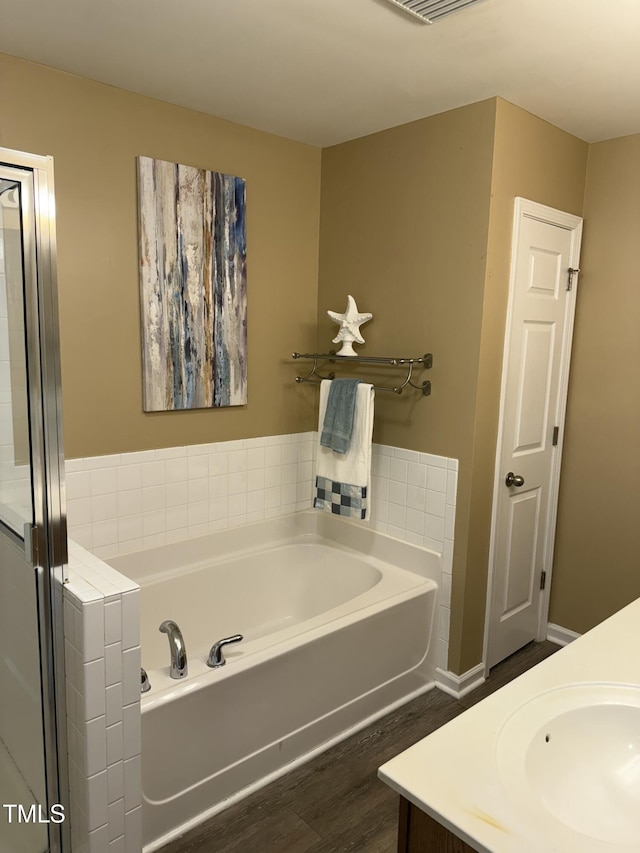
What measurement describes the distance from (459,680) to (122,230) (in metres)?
2.35

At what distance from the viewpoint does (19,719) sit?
1.85 metres

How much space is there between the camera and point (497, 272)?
98.9 inches

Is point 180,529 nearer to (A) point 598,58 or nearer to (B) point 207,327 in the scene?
(B) point 207,327

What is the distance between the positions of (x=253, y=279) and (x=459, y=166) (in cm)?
104

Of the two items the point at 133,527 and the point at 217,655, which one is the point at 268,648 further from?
the point at 133,527

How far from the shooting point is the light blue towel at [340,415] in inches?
110

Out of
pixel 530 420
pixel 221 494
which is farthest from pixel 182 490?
pixel 530 420

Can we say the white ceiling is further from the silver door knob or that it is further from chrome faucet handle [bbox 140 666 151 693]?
chrome faucet handle [bbox 140 666 151 693]

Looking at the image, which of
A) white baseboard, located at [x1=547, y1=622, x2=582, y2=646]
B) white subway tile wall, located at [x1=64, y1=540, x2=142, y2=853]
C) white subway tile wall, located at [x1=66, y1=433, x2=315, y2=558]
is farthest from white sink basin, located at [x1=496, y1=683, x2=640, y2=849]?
white baseboard, located at [x1=547, y1=622, x2=582, y2=646]

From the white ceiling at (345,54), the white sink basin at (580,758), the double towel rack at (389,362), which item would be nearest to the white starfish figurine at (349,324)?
the double towel rack at (389,362)

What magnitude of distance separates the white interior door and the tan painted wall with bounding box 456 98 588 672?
52 millimetres

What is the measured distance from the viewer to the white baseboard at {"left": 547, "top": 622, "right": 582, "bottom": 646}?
10.2 feet

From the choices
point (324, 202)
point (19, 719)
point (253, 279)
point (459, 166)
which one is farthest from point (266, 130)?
point (19, 719)

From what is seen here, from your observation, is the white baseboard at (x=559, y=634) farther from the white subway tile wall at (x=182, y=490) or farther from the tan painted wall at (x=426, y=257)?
the white subway tile wall at (x=182, y=490)
